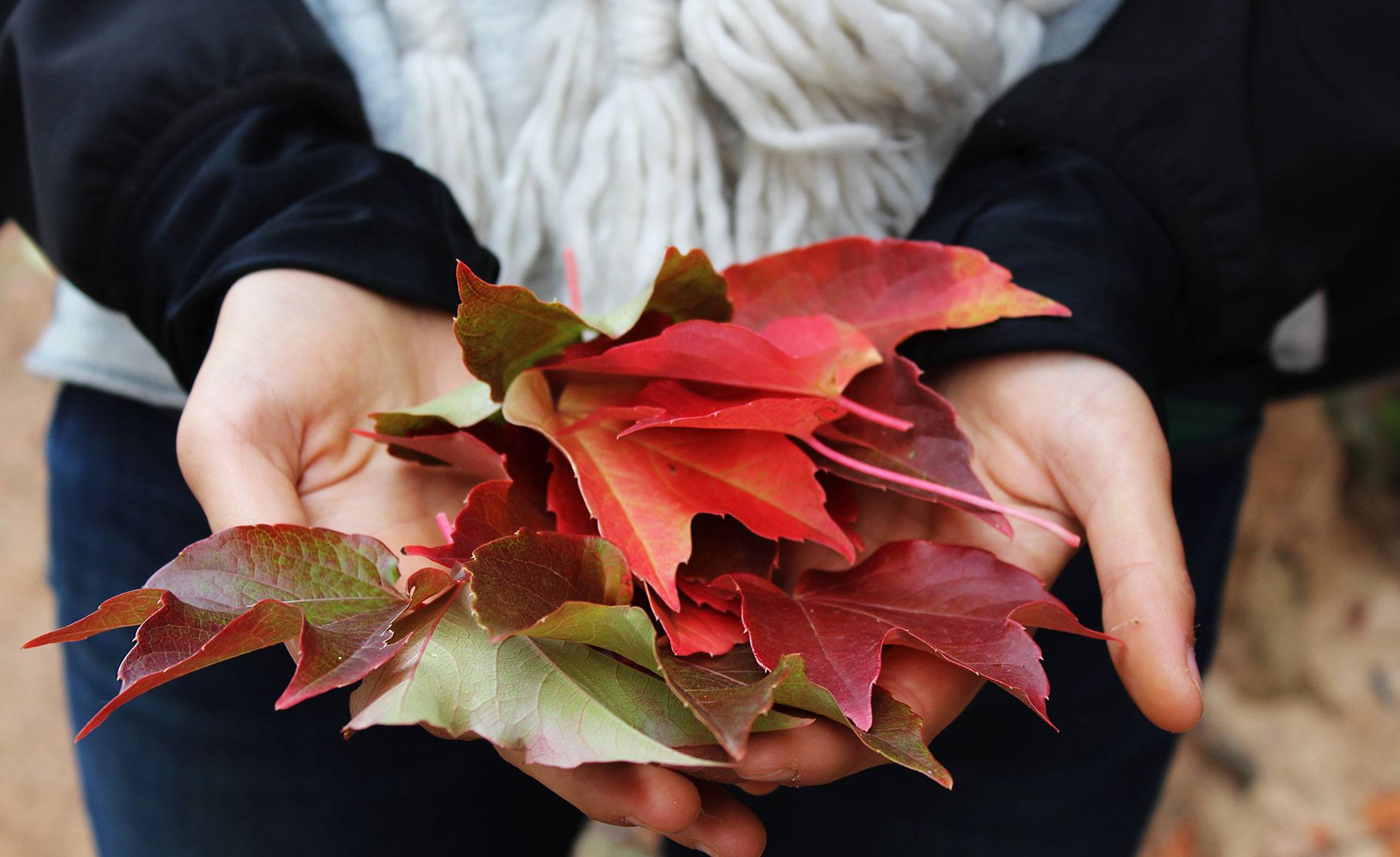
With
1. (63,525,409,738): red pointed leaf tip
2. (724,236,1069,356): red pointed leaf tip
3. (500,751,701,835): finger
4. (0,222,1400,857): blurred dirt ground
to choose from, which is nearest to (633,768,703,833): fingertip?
(500,751,701,835): finger

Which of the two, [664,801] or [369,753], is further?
[369,753]

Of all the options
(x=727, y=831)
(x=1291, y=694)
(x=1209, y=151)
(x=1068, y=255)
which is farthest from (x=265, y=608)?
(x=1291, y=694)

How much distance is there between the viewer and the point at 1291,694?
4.96ft

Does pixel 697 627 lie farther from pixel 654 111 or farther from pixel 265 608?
pixel 654 111

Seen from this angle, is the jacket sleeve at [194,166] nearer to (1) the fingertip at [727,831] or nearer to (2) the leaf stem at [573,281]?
(2) the leaf stem at [573,281]

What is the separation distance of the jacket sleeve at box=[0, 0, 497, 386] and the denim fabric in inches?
4.4

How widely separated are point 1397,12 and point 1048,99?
219 millimetres

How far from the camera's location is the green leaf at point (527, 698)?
1.27 feet

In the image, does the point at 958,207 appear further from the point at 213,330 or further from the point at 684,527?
the point at 213,330

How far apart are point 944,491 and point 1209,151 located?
0.97 ft

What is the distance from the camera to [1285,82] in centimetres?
64

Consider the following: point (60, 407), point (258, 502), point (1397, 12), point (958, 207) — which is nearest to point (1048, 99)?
point (958, 207)

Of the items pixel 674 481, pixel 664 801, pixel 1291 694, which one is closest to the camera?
pixel 664 801

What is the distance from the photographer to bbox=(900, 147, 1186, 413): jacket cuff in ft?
1.82
